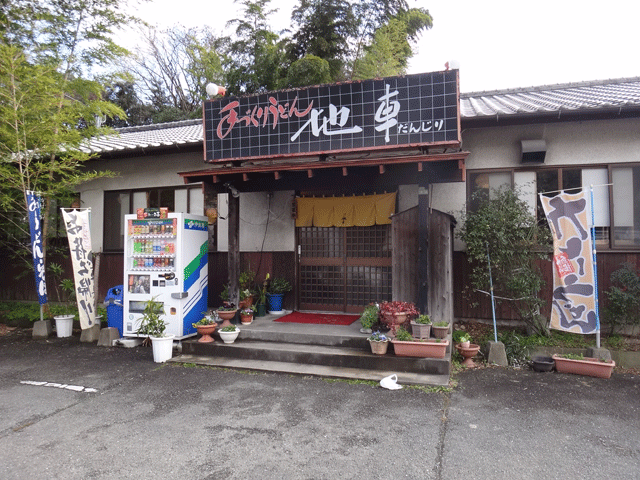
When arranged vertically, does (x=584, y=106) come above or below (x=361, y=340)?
above

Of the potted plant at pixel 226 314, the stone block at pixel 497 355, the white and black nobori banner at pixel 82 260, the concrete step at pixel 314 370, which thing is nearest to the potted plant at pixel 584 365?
the stone block at pixel 497 355

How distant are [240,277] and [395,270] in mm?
3299

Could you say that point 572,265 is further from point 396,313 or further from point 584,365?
point 396,313

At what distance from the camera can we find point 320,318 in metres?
7.88

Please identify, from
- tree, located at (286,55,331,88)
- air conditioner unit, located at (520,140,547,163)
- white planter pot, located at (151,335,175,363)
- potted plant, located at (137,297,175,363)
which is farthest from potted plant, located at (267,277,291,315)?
tree, located at (286,55,331,88)

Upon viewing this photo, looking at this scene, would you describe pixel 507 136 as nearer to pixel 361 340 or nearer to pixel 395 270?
pixel 395 270

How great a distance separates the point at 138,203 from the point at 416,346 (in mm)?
7827

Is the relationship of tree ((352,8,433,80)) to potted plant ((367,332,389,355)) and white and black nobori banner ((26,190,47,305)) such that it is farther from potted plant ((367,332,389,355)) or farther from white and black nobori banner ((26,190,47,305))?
white and black nobori banner ((26,190,47,305))

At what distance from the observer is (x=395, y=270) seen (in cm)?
683

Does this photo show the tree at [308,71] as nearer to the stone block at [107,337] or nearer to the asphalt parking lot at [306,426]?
the stone block at [107,337]

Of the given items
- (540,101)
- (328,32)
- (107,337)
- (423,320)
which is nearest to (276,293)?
(107,337)

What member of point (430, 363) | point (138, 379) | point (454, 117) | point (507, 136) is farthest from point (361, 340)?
point (507, 136)

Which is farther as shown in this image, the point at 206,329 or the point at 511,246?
the point at 206,329

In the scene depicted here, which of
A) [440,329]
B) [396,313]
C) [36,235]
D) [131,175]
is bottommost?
[440,329]
